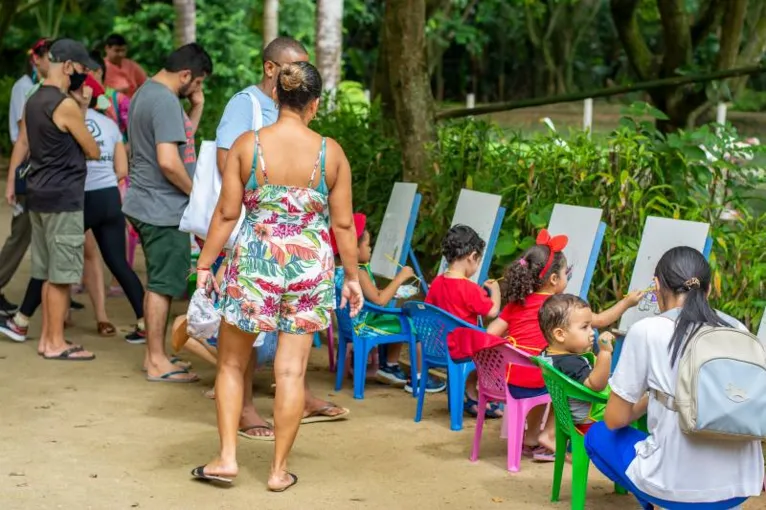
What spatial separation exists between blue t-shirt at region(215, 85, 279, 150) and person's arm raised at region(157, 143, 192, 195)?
3.07ft

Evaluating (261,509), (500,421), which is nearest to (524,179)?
(500,421)

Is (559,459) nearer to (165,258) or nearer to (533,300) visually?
(533,300)

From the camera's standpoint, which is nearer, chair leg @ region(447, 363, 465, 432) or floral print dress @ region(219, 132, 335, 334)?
floral print dress @ region(219, 132, 335, 334)

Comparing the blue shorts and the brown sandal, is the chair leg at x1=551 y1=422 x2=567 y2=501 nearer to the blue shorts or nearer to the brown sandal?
the blue shorts

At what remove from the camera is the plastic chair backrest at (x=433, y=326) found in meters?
6.44

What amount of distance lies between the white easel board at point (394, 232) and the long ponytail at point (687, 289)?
389 cm

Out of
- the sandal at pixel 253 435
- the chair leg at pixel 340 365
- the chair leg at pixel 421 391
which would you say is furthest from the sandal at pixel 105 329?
the chair leg at pixel 421 391

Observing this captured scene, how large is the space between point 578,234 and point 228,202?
2214 millimetres

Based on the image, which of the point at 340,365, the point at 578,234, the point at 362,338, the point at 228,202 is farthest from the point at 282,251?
the point at 340,365

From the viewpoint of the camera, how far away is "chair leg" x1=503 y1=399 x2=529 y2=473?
577 cm

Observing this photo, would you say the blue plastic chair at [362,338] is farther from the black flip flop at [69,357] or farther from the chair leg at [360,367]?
the black flip flop at [69,357]

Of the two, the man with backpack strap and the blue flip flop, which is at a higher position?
the man with backpack strap

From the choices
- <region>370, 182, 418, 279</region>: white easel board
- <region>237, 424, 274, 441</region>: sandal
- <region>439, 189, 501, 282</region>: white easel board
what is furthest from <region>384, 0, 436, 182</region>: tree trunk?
<region>237, 424, 274, 441</region>: sandal

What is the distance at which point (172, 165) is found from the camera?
7.26m
